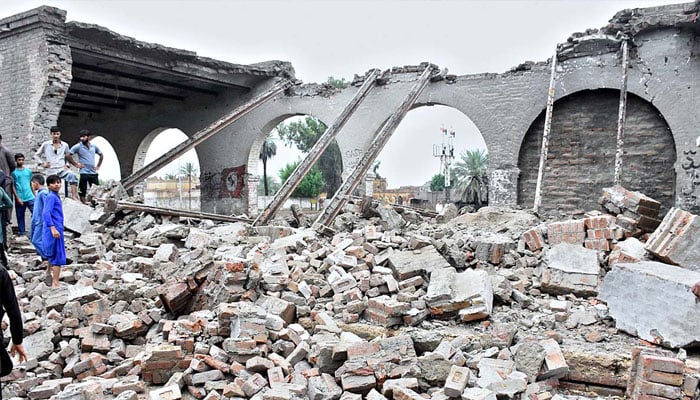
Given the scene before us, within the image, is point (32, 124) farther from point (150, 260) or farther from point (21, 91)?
point (150, 260)

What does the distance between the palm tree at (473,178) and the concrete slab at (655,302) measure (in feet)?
80.0

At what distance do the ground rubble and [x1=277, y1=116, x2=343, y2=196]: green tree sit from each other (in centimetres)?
3256

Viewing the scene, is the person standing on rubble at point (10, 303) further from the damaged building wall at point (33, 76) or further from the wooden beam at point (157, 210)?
the damaged building wall at point (33, 76)

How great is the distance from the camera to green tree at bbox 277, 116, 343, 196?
1529 inches

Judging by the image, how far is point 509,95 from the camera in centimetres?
1119

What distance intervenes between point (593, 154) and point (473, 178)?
22086 millimetres

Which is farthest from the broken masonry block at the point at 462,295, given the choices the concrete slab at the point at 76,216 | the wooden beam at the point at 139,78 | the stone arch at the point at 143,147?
the stone arch at the point at 143,147

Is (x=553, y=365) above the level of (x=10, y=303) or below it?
below

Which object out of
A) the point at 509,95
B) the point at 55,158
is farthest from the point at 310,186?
the point at 55,158

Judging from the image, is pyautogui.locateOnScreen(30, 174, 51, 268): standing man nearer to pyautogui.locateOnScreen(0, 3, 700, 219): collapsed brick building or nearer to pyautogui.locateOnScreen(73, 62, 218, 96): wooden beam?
pyautogui.locateOnScreen(0, 3, 700, 219): collapsed brick building

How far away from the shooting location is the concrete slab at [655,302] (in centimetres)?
388

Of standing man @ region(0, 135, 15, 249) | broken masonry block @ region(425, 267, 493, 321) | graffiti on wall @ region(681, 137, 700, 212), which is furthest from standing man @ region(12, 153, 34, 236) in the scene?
graffiti on wall @ region(681, 137, 700, 212)

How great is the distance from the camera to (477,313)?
4316mm

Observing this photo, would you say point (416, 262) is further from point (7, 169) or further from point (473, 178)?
point (473, 178)
